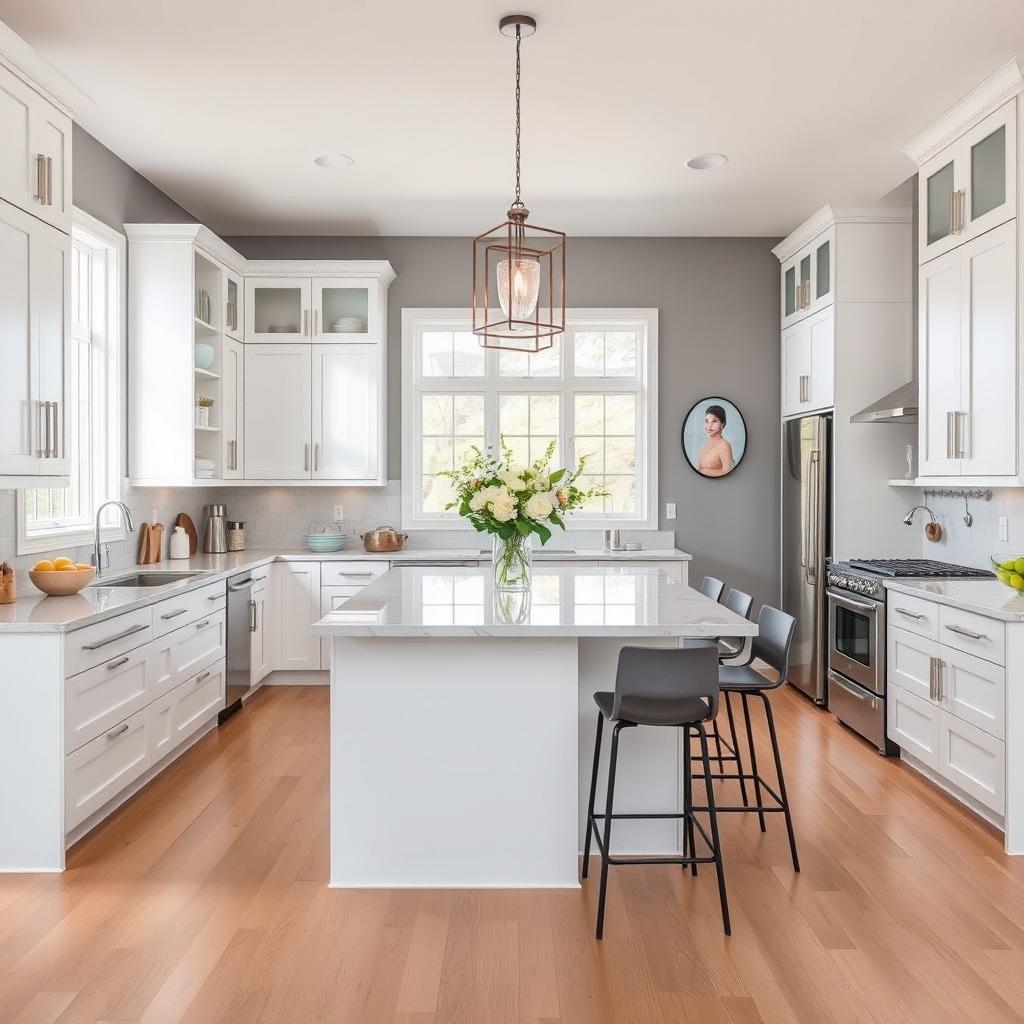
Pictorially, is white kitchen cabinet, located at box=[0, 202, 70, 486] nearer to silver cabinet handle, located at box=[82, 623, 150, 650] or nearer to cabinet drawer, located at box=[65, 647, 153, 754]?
silver cabinet handle, located at box=[82, 623, 150, 650]

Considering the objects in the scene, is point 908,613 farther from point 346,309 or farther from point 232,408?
point 232,408

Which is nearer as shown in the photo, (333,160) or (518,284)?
(518,284)

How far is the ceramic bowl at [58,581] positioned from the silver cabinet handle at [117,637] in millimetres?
293

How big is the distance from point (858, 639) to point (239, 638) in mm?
3323

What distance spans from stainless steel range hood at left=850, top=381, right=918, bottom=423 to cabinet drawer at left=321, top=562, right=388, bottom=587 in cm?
298

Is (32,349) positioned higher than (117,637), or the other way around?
(32,349)

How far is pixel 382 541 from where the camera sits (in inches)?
230

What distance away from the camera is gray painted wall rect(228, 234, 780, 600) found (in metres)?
6.11

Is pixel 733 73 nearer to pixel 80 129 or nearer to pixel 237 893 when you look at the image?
pixel 80 129

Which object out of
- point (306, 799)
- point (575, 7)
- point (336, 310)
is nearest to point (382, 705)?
point (306, 799)

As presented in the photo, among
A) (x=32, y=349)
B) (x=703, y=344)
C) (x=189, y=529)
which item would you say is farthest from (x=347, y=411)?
(x=32, y=349)

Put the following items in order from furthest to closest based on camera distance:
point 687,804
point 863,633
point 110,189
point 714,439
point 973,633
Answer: point 714,439 → point 110,189 → point 863,633 → point 973,633 → point 687,804

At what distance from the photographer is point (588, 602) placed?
3.18 m

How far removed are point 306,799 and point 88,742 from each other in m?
0.90
